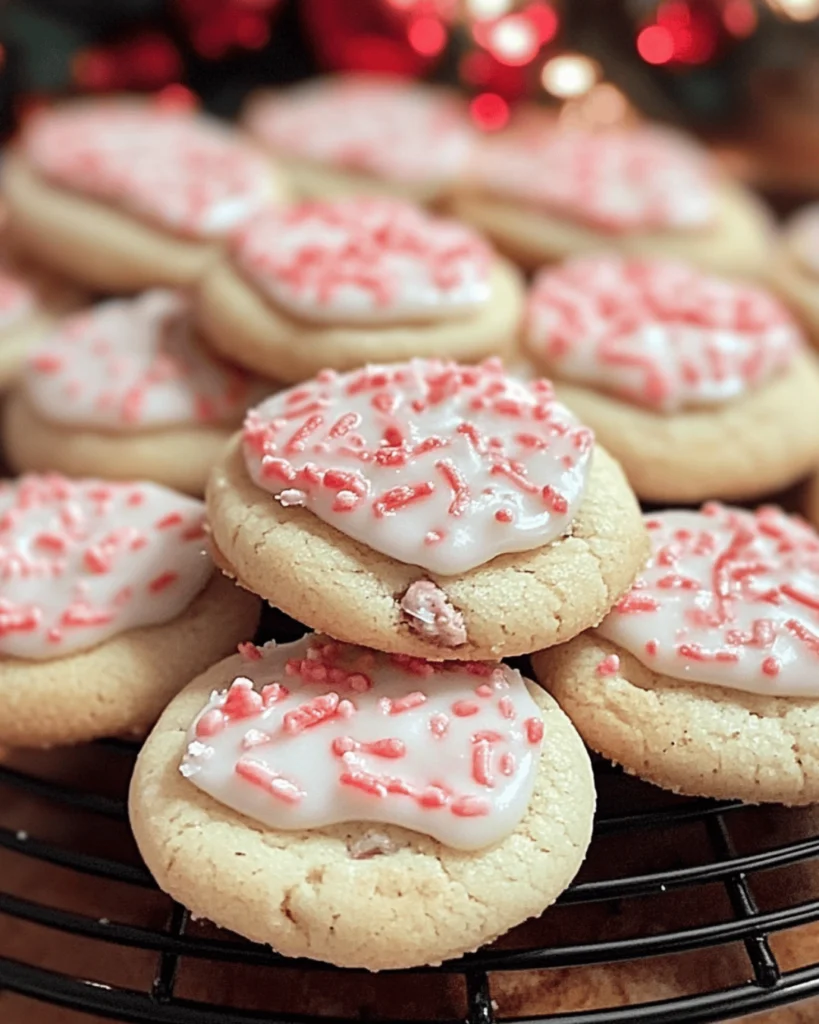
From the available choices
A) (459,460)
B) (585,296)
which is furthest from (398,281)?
(459,460)

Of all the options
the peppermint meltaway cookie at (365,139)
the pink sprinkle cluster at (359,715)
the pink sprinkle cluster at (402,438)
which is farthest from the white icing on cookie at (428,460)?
the peppermint meltaway cookie at (365,139)

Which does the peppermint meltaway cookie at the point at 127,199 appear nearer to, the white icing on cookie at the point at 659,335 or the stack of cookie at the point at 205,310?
the stack of cookie at the point at 205,310

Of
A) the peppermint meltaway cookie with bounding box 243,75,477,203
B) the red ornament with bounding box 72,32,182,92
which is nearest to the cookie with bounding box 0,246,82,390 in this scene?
the peppermint meltaway cookie with bounding box 243,75,477,203

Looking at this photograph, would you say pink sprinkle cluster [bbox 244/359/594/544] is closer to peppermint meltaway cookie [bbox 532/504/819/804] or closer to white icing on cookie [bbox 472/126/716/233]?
peppermint meltaway cookie [bbox 532/504/819/804]

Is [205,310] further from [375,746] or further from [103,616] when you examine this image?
[375,746]

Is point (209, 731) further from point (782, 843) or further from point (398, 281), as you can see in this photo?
point (398, 281)
